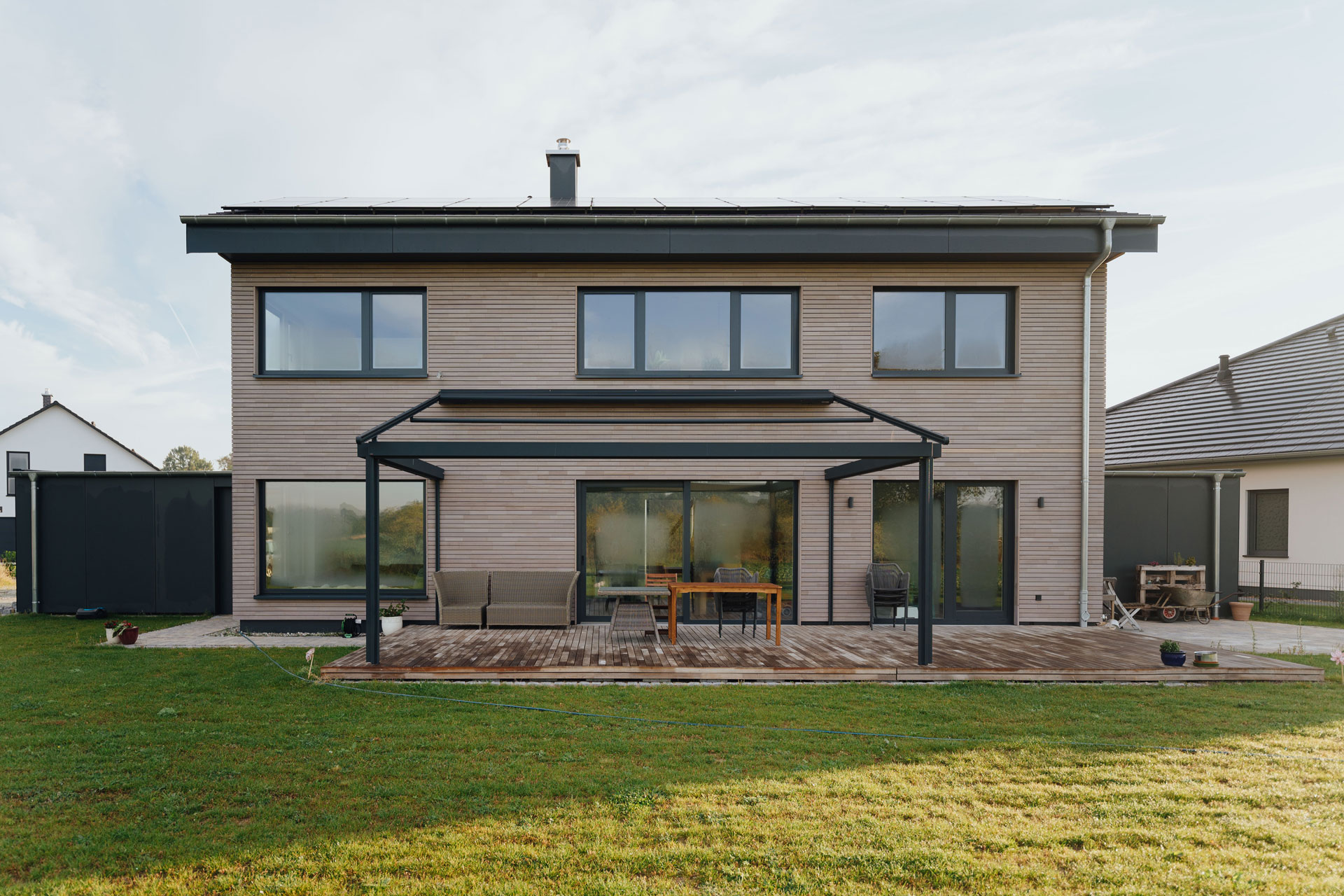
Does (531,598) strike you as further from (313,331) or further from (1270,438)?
(1270,438)

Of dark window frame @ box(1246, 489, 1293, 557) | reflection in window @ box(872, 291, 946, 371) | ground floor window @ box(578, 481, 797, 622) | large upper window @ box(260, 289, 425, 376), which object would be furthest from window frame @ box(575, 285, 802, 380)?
dark window frame @ box(1246, 489, 1293, 557)

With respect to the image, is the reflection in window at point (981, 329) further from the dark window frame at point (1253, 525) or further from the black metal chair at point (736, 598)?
the dark window frame at point (1253, 525)

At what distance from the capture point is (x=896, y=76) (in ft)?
32.5

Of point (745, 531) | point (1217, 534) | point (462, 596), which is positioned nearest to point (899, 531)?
point (745, 531)

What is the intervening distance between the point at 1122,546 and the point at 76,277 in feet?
112

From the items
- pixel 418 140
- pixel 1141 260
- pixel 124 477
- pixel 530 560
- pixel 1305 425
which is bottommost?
pixel 530 560

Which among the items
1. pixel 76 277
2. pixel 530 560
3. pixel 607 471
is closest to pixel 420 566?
pixel 530 560

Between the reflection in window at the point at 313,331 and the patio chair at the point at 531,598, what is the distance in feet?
12.7

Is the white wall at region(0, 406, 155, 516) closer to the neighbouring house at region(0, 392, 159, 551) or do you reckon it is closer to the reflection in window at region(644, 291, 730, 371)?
the neighbouring house at region(0, 392, 159, 551)

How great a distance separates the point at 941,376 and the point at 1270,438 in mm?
11140

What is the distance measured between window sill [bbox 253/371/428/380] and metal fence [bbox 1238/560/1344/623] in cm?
1485

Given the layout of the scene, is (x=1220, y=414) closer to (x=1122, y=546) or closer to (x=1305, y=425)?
(x=1305, y=425)

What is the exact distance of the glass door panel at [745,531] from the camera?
30.9 feet

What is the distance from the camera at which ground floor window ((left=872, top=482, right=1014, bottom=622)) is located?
374 inches
